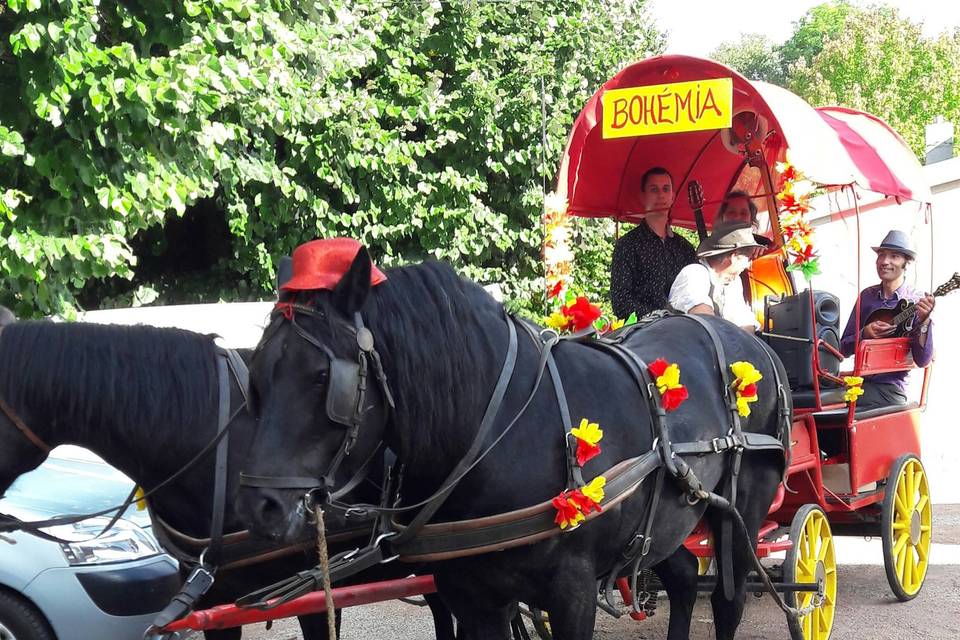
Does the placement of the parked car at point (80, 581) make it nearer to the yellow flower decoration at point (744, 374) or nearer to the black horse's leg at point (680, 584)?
the black horse's leg at point (680, 584)

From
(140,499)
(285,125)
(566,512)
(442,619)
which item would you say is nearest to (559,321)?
(566,512)

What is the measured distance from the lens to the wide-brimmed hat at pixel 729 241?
185 inches

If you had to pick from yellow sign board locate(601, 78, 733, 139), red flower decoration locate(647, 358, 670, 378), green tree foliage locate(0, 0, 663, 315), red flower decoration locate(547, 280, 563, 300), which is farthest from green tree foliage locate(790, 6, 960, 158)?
red flower decoration locate(647, 358, 670, 378)

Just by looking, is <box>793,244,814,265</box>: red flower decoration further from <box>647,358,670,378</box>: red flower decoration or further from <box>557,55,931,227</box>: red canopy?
<box>647,358,670,378</box>: red flower decoration

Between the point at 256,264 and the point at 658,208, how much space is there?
5344mm

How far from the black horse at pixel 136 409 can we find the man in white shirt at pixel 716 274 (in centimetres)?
198

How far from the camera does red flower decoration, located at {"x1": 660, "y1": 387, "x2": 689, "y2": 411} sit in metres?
3.47

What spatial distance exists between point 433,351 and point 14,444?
134cm

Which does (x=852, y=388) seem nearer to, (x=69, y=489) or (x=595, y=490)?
(x=595, y=490)

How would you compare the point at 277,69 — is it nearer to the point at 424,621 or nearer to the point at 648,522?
the point at 424,621

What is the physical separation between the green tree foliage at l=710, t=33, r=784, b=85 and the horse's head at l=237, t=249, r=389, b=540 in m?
60.1

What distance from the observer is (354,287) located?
2717 millimetres

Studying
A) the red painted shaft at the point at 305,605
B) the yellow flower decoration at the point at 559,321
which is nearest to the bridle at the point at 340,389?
the red painted shaft at the point at 305,605

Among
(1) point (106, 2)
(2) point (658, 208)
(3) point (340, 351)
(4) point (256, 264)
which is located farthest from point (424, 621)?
(4) point (256, 264)
